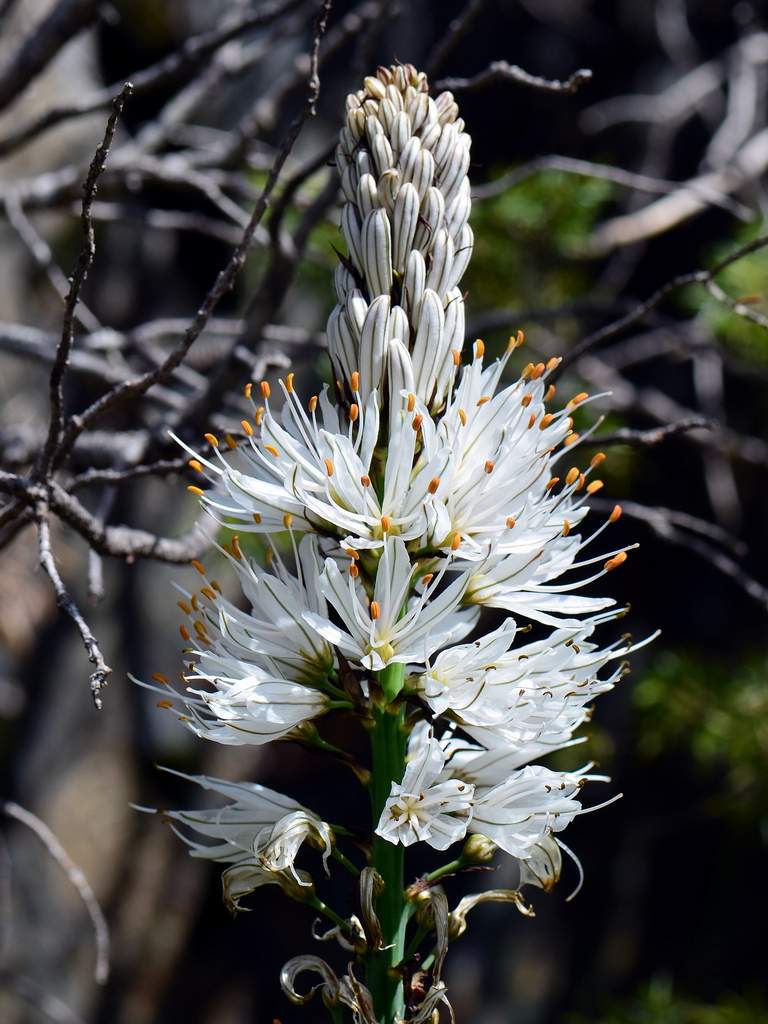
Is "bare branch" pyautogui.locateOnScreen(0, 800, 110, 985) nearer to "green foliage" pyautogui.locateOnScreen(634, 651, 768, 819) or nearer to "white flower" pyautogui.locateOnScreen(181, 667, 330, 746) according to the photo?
"white flower" pyautogui.locateOnScreen(181, 667, 330, 746)

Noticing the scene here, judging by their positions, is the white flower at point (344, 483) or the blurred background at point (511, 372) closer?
the white flower at point (344, 483)

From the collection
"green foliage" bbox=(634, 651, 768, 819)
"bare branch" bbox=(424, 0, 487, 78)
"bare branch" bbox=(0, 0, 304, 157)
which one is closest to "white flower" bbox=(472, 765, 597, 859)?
"bare branch" bbox=(424, 0, 487, 78)

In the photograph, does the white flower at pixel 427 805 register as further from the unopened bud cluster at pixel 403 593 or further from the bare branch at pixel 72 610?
the bare branch at pixel 72 610

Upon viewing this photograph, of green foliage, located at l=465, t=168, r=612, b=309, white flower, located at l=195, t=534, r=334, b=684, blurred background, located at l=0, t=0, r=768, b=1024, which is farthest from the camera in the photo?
green foliage, located at l=465, t=168, r=612, b=309

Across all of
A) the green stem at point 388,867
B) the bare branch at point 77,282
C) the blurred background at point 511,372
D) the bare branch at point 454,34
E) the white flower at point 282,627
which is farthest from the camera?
the blurred background at point 511,372

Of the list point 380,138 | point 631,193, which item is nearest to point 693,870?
point 631,193

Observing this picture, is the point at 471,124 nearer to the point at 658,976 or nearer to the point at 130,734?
the point at 130,734

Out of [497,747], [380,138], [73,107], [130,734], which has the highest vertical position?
[73,107]

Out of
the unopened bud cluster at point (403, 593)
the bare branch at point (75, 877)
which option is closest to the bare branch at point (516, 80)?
the unopened bud cluster at point (403, 593)
